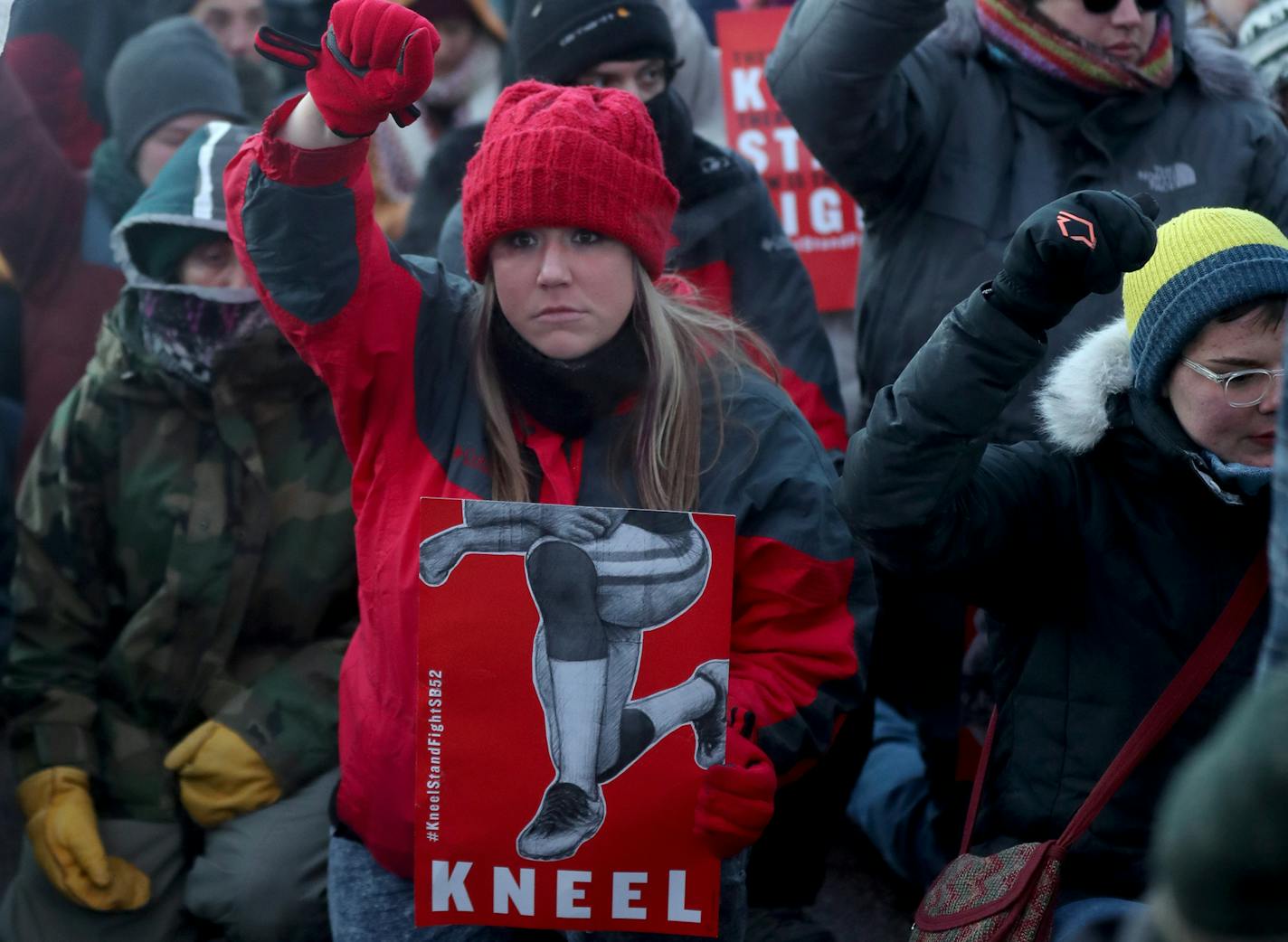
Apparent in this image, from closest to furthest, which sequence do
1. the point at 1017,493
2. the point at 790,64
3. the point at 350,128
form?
the point at 350,128 < the point at 1017,493 < the point at 790,64

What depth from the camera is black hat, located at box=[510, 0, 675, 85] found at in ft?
10.6

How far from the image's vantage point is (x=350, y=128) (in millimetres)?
2053

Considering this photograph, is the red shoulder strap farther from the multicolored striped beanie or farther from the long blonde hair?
the long blonde hair

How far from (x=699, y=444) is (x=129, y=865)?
1.53 metres

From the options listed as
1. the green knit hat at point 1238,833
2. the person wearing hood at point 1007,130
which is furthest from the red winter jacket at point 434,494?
the green knit hat at point 1238,833

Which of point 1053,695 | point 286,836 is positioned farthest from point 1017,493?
point 286,836

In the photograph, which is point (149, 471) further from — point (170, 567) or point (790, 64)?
point (790, 64)

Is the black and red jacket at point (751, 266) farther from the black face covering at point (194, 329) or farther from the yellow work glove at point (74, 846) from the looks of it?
the yellow work glove at point (74, 846)

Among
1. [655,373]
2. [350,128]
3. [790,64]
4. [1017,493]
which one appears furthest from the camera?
[790,64]

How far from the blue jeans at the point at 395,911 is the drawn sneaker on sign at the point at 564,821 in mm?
210

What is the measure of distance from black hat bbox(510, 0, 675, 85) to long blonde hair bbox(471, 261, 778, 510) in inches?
38.9

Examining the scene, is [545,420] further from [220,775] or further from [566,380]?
[220,775]

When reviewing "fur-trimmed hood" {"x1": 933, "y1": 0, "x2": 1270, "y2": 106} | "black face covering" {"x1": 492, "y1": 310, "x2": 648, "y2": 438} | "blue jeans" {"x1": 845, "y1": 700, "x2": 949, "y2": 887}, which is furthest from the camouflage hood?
"blue jeans" {"x1": 845, "y1": 700, "x2": 949, "y2": 887}

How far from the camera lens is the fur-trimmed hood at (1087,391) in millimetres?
2225
